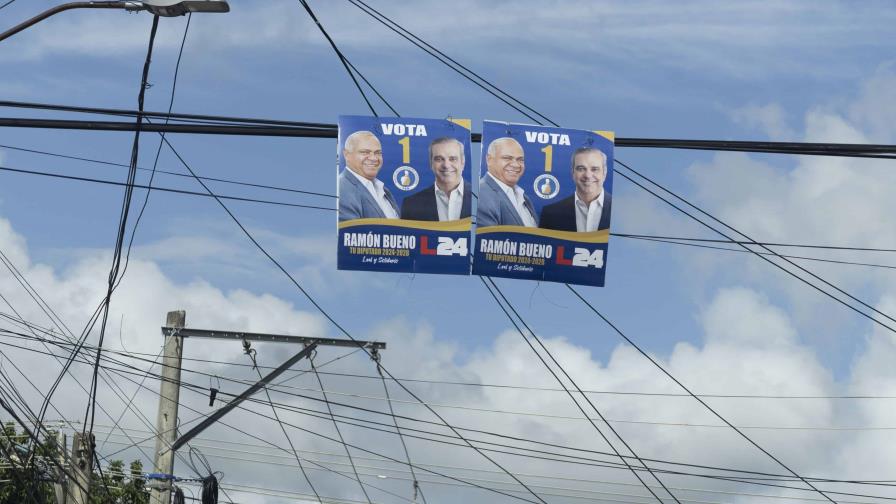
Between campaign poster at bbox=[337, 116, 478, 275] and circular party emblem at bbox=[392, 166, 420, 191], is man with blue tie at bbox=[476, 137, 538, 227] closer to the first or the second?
campaign poster at bbox=[337, 116, 478, 275]

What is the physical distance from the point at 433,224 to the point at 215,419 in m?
5.31

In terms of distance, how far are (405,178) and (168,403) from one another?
19.8 ft

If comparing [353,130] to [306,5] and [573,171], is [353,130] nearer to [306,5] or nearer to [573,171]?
[306,5]

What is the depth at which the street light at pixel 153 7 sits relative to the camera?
Result: 37.4 feet

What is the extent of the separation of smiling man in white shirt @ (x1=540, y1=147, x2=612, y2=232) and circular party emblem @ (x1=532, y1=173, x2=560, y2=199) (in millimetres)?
135

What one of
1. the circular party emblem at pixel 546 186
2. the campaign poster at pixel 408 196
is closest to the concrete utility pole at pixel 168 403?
the campaign poster at pixel 408 196

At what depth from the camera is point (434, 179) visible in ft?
52.6

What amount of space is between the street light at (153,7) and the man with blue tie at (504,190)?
5299 millimetres

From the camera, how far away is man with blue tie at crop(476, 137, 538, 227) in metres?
16.1

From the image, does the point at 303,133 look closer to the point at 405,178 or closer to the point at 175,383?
the point at 405,178

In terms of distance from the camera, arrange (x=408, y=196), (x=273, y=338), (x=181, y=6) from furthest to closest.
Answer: (x=273, y=338), (x=408, y=196), (x=181, y=6)

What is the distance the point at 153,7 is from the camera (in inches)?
460

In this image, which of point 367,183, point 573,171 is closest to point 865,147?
point 573,171

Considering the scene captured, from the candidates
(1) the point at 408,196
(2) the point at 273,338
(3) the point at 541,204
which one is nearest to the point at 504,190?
(3) the point at 541,204
